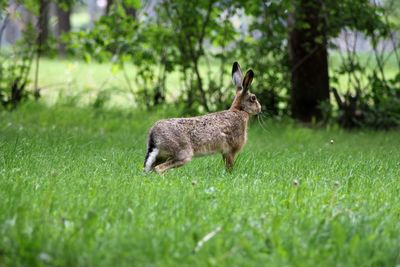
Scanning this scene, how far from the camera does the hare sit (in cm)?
761

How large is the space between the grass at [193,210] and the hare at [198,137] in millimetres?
179

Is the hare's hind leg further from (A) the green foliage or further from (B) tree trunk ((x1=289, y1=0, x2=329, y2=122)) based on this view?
(B) tree trunk ((x1=289, y1=0, x2=329, y2=122))

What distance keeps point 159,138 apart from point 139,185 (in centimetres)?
110

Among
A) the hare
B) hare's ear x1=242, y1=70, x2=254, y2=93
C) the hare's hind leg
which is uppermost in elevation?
hare's ear x1=242, y1=70, x2=254, y2=93

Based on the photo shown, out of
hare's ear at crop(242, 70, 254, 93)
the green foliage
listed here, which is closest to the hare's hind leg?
hare's ear at crop(242, 70, 254, 93)

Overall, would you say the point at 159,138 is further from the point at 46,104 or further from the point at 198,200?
the point at 46,104

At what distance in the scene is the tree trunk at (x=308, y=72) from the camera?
16625mm

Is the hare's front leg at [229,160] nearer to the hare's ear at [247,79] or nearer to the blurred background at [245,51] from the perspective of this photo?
the hare's ear at [247,79]

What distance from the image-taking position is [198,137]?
794cm

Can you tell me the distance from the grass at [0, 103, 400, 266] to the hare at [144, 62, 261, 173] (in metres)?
0.18

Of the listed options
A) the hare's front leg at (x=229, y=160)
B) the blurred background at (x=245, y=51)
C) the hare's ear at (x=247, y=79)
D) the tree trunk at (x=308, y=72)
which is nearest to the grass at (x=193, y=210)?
the hare's front leg at (x=229, y=160)

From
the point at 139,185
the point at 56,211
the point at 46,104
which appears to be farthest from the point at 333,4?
the point at 56,211

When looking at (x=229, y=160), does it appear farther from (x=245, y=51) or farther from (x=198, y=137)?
(x=245, y=51)

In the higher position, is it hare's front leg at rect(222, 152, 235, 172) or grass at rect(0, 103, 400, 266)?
grass at rect(0, 103, 400, 266)
